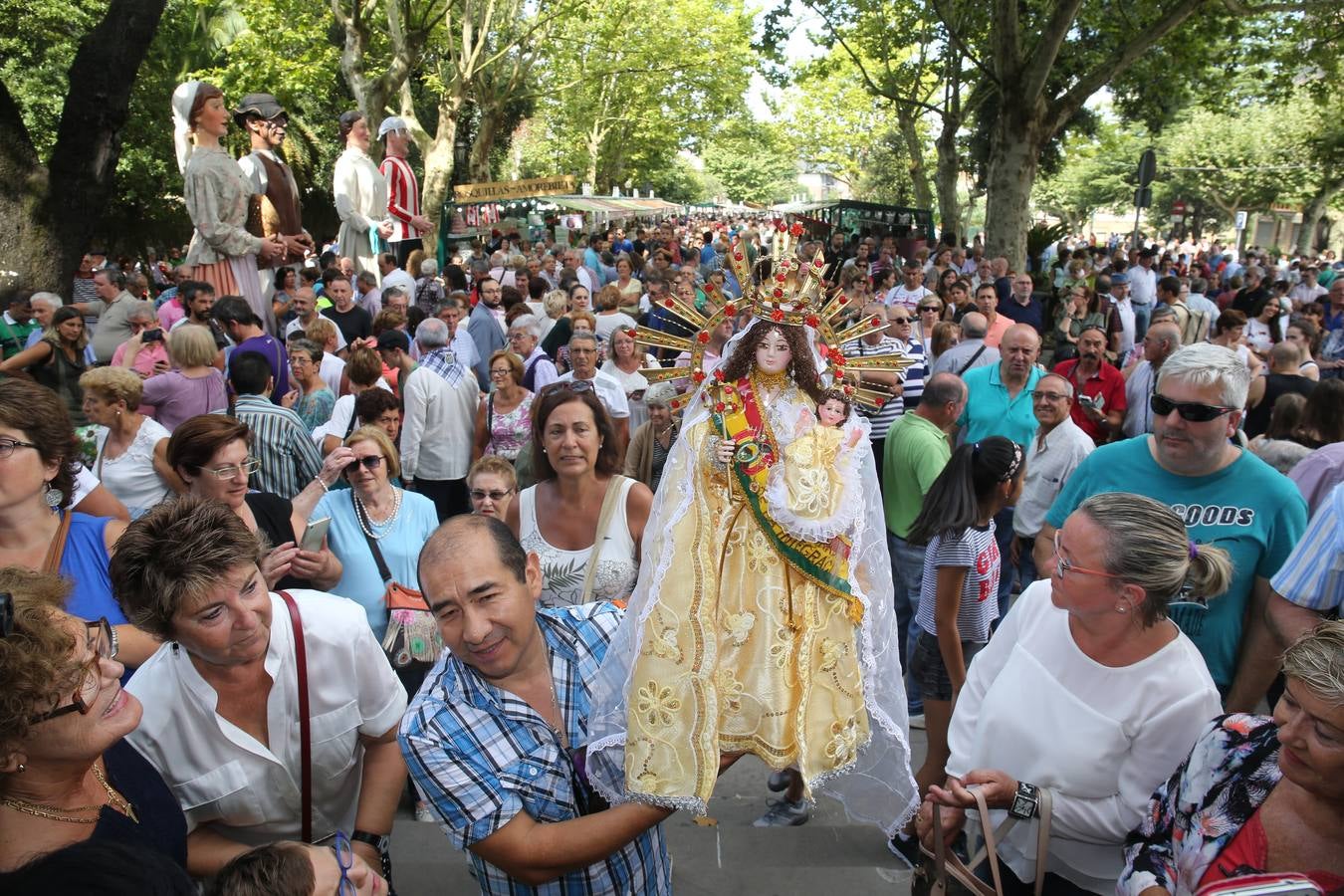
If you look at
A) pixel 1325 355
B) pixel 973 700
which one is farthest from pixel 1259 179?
pixel 973 700

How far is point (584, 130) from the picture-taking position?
148 ft

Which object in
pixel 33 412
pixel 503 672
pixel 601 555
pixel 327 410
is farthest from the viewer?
pixel 327 410

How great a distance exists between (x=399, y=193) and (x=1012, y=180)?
37.3 feet

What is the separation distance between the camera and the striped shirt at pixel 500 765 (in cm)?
200

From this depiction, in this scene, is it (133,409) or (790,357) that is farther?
(133,409)

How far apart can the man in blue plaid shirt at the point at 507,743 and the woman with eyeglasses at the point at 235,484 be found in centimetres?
151

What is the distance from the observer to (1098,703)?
8.00 ft

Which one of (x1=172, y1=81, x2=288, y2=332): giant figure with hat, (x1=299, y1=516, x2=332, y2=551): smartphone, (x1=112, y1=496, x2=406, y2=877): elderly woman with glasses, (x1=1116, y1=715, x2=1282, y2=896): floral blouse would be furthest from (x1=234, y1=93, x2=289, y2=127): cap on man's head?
(x1=1116, y1=715, x2=1282, y2=896): floral blouse

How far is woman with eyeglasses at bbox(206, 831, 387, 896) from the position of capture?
1813 millimetres

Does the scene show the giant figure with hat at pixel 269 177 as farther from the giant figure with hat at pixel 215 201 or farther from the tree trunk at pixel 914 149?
the tree trunk at pixel 914 149

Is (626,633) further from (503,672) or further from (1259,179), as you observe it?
(1259,179)

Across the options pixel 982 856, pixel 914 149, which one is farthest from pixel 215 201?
pixel 914 149

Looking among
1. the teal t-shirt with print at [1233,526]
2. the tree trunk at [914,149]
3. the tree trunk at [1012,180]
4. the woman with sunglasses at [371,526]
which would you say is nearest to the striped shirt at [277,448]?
the woman with sunglasses at [371,526]

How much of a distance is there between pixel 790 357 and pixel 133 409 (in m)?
3.41
